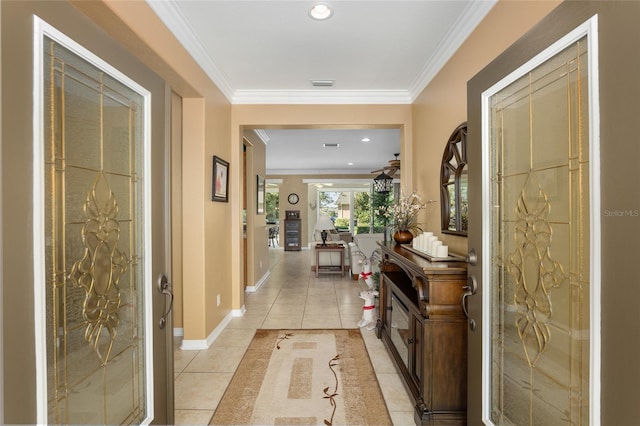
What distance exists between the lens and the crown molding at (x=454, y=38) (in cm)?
209

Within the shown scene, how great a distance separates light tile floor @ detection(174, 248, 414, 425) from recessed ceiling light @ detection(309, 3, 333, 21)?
2.75 meters

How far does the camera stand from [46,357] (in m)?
0.94

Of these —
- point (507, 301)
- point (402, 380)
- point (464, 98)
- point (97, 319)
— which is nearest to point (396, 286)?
point (402, 380)

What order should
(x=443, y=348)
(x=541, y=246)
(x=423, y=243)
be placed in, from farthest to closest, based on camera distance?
(x=423, y=243) → (x=443, y=348) → (x=541, y=246)

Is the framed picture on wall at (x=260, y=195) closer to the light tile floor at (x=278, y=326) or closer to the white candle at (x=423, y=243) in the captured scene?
the light tile floor at (x=278, y=326)

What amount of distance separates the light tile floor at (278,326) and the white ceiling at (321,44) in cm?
265

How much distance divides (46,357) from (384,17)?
8.69ft

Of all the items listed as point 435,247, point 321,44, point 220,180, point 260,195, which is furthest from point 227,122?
point 435,247

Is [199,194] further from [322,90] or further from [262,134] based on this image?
[262,134]

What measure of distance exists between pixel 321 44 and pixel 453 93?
1.19 metres

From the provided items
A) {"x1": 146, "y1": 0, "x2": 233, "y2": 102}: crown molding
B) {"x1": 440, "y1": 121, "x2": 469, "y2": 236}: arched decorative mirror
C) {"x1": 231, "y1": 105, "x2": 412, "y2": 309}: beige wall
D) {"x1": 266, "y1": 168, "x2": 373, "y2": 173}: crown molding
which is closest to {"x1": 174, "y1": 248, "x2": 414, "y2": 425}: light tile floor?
{"x1": 231, "y1": 105, "x2": 412, "y2": 309}: beige wall

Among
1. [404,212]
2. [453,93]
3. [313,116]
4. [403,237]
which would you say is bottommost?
[403,237]

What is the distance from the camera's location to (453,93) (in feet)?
8.43
